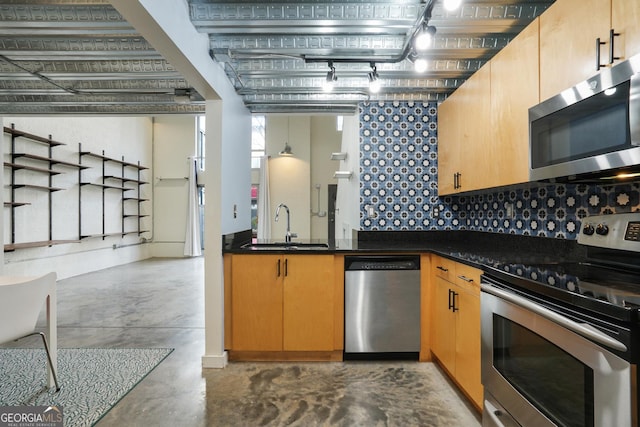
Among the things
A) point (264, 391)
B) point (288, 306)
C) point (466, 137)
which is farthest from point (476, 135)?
point (264, 391)

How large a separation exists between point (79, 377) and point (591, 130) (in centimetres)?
346

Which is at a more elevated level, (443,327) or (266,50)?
(266,50)

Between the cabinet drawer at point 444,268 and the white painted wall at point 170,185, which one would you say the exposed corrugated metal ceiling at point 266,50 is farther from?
the white painted wall at point 170,185

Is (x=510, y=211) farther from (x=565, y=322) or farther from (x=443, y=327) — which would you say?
(x=565, y=322)

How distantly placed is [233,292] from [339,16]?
211 cm

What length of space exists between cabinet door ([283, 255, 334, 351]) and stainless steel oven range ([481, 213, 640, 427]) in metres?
1.19

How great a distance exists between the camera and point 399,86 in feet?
9.48

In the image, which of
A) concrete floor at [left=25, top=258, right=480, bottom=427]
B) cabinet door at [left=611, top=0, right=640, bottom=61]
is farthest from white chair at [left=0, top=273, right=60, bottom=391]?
cabinet door at [left=611, top=0, right=640, bottom=61]

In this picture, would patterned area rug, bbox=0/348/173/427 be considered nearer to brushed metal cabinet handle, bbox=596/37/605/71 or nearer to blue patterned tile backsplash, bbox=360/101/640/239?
blue patterned tile backsplash, bbox=360/101/640/239

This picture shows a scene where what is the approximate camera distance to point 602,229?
154cm

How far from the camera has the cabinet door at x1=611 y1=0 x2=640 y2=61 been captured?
1215 millimetres

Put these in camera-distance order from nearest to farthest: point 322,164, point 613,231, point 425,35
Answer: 1. point 613,231
2. point 425,35
3. point 322,164

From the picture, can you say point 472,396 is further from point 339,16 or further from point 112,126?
point 112,126

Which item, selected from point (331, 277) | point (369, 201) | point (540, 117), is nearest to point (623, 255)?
point (540, 117)
